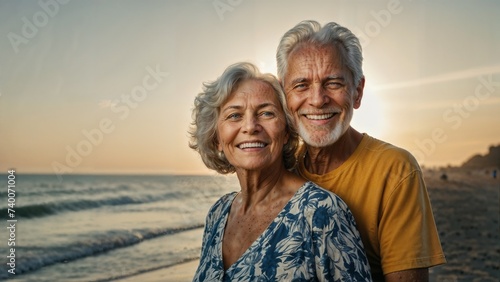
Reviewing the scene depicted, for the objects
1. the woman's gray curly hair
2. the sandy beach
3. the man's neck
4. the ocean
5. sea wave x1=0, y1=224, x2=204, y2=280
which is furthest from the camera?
sea wave x1=0, y1=224, x2=204, y2=280

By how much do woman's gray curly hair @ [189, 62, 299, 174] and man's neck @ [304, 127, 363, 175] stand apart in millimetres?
107

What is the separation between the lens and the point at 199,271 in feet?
8.93

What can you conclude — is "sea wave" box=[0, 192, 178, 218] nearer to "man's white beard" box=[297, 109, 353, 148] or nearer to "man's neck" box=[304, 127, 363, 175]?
"man's neck" box=[304, 127, 363, 175]

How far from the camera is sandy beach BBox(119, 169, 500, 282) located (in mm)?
8039

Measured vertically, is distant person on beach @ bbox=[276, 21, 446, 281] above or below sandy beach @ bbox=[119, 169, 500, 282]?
above

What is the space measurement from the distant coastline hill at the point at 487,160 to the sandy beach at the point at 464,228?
34cm

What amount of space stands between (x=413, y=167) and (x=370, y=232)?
317 mm

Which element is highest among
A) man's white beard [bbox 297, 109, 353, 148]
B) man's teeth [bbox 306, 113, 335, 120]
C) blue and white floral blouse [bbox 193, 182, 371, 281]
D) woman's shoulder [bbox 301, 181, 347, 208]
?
man's teeth [bbox 306, 113, 335, 120]

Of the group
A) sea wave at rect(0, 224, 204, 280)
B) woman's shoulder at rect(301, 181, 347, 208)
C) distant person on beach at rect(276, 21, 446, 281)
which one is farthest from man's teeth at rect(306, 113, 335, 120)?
sea wave at rect(0, 224, 204, 280)

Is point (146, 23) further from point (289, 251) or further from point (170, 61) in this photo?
point (289, 251)

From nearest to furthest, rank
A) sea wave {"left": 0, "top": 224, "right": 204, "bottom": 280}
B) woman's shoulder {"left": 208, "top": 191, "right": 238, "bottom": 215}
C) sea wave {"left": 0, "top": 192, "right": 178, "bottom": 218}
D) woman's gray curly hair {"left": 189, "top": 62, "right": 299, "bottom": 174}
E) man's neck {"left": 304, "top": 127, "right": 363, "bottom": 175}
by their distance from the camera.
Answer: woman's gray curly hair {"left": 189, "top": 62, "right": 299, "bottom": 174} → man's neck {"left": 304, "top": 127, "right": 363, "bottom": 175} → woman's shoulder {"left": 208, "top": 191, "right": 238, "bottom": 215} → sea wave {"left": 0, "top": 224, "right": 204, "bottom": 280} → sea wave {"left": 0, "top": 192, "right": 178, "bottom": 218}

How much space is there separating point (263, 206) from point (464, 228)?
9.86 meters

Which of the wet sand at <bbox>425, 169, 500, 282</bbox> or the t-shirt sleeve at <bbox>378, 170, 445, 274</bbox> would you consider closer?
the t-shirt sleeve at <bbox>378, 170, 445, 274</bbox>

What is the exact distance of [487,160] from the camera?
18.8m
